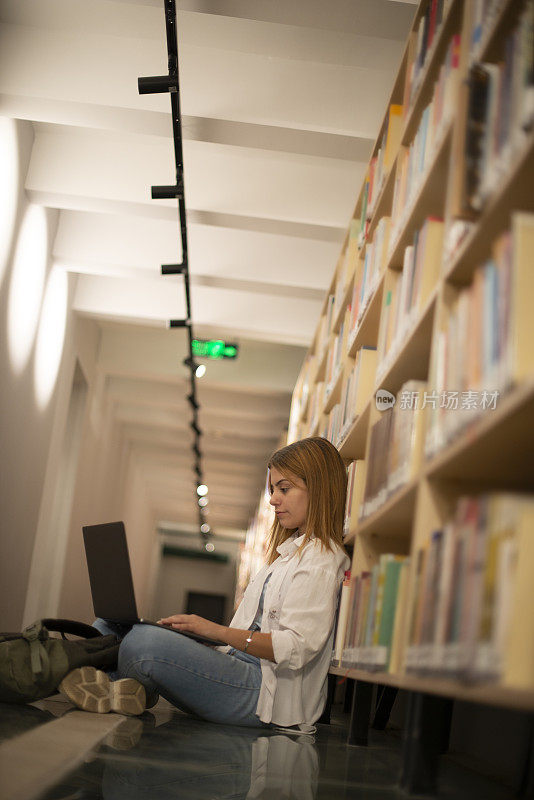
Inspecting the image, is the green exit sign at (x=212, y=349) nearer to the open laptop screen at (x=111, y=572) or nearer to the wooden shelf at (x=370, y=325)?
the wooden shelf at (x=370, y=325)

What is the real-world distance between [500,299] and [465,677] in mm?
544

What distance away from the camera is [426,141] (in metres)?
A: 2.10

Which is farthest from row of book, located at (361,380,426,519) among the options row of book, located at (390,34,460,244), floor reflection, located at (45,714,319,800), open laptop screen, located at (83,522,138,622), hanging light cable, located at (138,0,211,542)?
hanging light cable, located at (138,0,211,542)

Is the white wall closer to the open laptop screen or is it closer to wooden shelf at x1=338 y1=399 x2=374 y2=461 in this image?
the open laptop screen

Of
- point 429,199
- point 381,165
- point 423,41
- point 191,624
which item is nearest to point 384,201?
point 381,165

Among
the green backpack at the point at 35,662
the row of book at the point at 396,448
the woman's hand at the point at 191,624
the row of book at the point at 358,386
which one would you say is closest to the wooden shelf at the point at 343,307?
the row of book at the point at 358,386

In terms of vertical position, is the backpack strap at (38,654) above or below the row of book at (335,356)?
below

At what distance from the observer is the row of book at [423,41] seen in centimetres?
215

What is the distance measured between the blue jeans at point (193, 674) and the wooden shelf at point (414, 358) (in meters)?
0.89

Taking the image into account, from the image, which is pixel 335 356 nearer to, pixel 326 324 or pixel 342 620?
pixel 326 324

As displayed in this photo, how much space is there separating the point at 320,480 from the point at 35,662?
1.00m

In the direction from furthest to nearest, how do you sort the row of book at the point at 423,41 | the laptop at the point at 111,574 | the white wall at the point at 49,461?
the white wall at the point at 49,461
the laptop at the point at 111,574
the row of book at the point at 423,41

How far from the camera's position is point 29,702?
235 cm

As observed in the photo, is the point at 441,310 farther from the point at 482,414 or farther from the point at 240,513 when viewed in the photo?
the point at 240,513
